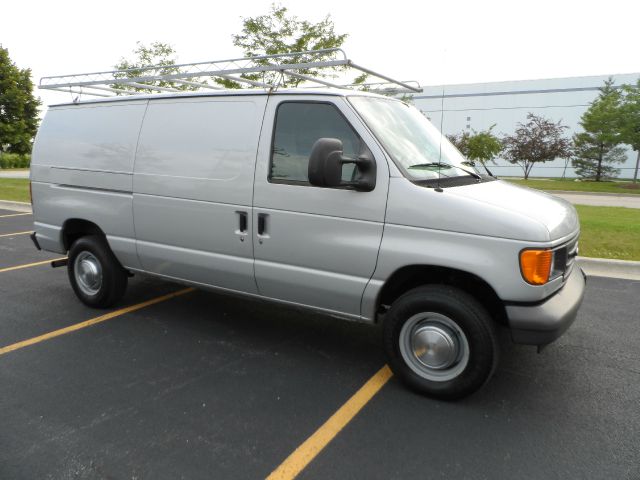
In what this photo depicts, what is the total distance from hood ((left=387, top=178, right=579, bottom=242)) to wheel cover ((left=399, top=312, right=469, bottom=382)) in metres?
0.65

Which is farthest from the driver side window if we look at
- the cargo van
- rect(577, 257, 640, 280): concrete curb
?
rect(577, 257, 640, 280): concrete curb

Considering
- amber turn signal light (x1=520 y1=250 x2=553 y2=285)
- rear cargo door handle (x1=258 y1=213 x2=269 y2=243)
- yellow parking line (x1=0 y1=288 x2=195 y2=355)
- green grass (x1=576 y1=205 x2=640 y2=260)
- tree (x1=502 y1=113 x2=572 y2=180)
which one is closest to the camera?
amber turn signal light (x1=520 y1=250 x2=553 y2=285)

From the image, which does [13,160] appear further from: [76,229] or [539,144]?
[76,229]

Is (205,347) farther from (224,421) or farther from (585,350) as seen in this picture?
(585,350)

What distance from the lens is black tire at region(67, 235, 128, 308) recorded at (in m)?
4.87

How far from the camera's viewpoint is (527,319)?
2986 millimetres

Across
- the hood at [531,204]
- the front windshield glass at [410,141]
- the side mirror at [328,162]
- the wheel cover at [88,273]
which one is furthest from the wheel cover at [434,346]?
the wheel cover at [88,273]

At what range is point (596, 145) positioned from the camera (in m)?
36.8

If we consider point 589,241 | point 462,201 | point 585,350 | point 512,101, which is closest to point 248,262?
point 462,201

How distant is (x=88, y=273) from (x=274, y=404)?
2.91m

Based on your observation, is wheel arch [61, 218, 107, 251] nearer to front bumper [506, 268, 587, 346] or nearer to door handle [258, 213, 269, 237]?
door handle [258, 213, 269, 237]

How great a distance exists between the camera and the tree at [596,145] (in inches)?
1200

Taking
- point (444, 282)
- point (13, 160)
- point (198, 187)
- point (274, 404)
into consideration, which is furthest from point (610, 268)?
point (13, 160)

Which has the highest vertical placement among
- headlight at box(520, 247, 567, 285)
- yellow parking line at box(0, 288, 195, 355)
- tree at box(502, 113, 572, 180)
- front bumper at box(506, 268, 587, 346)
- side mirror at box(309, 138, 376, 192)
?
tree at box(502, 113, 572, 180)
